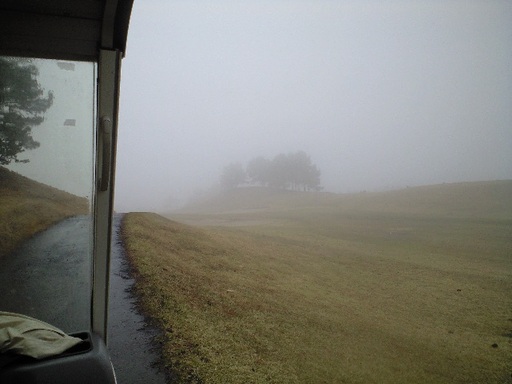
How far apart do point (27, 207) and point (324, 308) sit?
966 centimetres

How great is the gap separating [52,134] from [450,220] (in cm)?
4123

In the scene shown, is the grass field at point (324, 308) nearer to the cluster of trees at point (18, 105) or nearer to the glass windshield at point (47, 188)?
the glass windshield at point (47, 188)

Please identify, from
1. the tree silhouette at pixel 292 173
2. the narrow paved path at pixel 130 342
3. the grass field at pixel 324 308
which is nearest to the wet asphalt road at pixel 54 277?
the narrow paved path at pixel 130 342

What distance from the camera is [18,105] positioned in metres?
1.88

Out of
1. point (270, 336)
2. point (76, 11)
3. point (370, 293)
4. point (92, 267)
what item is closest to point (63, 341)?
point (92, 267)

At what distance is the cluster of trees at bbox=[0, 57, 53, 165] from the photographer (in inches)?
70.9

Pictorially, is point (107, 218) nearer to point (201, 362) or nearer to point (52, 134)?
point (52, 134)

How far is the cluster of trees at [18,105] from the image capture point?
1.80 meters

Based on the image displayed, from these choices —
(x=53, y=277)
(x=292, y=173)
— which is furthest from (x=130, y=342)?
(x=292, y=173)

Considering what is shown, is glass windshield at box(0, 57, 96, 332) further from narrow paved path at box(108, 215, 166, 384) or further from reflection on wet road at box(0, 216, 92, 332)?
narrow paved path at box(108, 215, 166, 384)

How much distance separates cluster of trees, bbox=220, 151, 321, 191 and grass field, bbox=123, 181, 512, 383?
63.3m

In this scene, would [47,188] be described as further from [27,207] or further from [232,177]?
[232,177]

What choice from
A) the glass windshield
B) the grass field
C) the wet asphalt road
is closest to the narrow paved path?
the grass field

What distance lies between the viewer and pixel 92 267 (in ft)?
7.45
